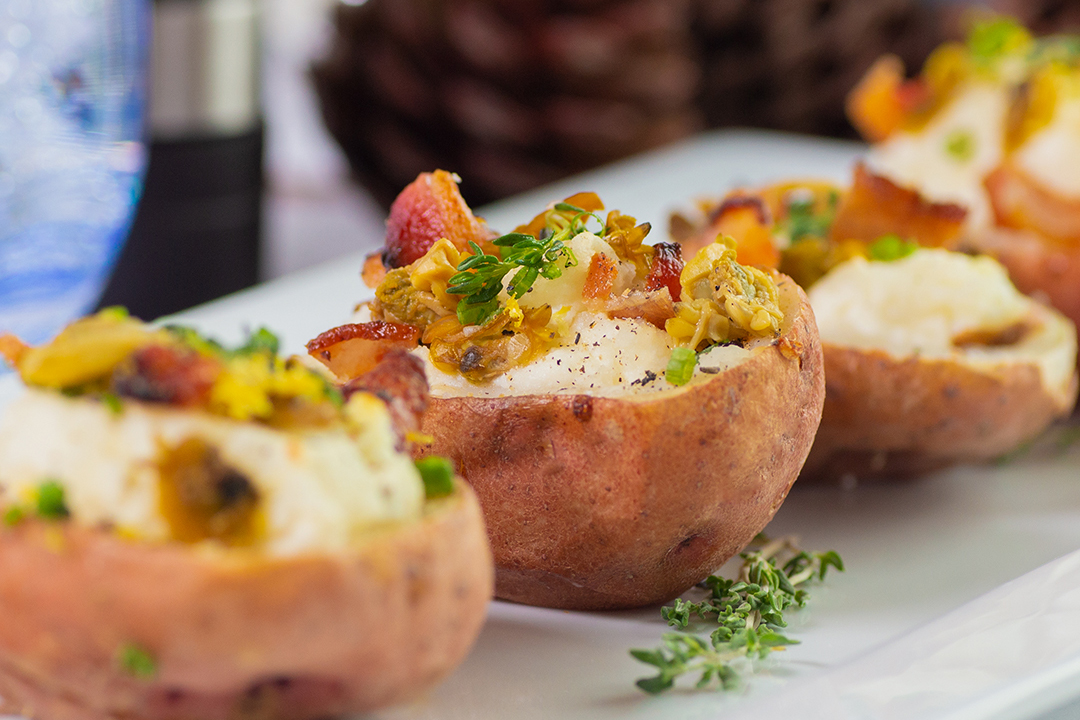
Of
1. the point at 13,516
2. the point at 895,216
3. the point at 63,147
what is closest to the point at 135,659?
the point at 13,516

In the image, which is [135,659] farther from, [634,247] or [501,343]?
[634,247]

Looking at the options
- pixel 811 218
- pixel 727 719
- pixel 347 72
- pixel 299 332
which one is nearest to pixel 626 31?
pixel 347 72

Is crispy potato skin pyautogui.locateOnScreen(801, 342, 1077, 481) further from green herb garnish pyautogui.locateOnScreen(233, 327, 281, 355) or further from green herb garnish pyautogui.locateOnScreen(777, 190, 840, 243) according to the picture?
green herb garnish pyautogui.locateOnScreen(233, 327, 281, 355)

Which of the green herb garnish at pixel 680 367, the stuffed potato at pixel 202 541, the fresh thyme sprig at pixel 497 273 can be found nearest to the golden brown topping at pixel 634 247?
the fresh thyme sprig at pixel 497 273

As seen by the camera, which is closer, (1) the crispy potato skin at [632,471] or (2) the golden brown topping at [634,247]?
(1) the crispy potato skin at [632,471]

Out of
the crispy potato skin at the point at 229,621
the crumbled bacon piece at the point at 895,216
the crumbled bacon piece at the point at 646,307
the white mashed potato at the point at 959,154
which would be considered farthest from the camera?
the white mashed potato at the point at 959,154

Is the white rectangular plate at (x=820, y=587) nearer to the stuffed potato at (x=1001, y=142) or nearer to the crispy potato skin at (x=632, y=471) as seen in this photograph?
the crispy potato skin at (x=632, y=471)
